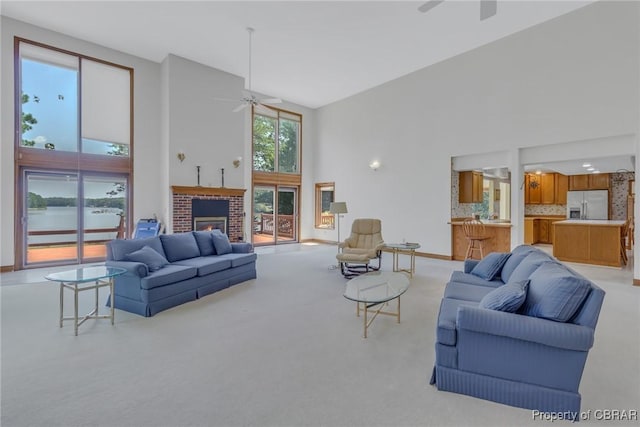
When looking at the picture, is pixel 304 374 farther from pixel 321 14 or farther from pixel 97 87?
pixel 97 87

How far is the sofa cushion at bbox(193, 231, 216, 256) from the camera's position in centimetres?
489

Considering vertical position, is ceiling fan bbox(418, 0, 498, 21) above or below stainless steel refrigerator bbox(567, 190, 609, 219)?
above

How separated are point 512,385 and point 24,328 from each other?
433cm

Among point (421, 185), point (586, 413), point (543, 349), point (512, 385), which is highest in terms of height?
point (421, 185)

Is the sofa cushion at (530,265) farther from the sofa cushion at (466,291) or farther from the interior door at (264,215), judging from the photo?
the interior door at (264,215)

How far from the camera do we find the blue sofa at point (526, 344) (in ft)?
5.99

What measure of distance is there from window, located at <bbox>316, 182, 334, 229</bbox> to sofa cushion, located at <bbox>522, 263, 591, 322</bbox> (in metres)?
7.86

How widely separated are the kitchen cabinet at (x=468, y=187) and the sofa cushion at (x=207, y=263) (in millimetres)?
5457

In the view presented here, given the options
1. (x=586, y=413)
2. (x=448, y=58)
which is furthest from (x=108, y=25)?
(x=586, y=413)

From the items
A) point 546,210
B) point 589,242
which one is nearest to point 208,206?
point 589,242

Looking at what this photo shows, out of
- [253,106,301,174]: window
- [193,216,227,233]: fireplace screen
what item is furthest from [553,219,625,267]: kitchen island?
[193,216,227,233]: fireplace screen

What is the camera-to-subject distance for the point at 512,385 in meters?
1.94

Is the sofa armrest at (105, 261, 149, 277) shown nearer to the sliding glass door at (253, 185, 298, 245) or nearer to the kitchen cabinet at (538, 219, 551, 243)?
the sliding glass door at (253, 185, 298, 245)

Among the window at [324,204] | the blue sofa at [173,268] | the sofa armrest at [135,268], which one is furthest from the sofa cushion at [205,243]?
the window at [324,204]
